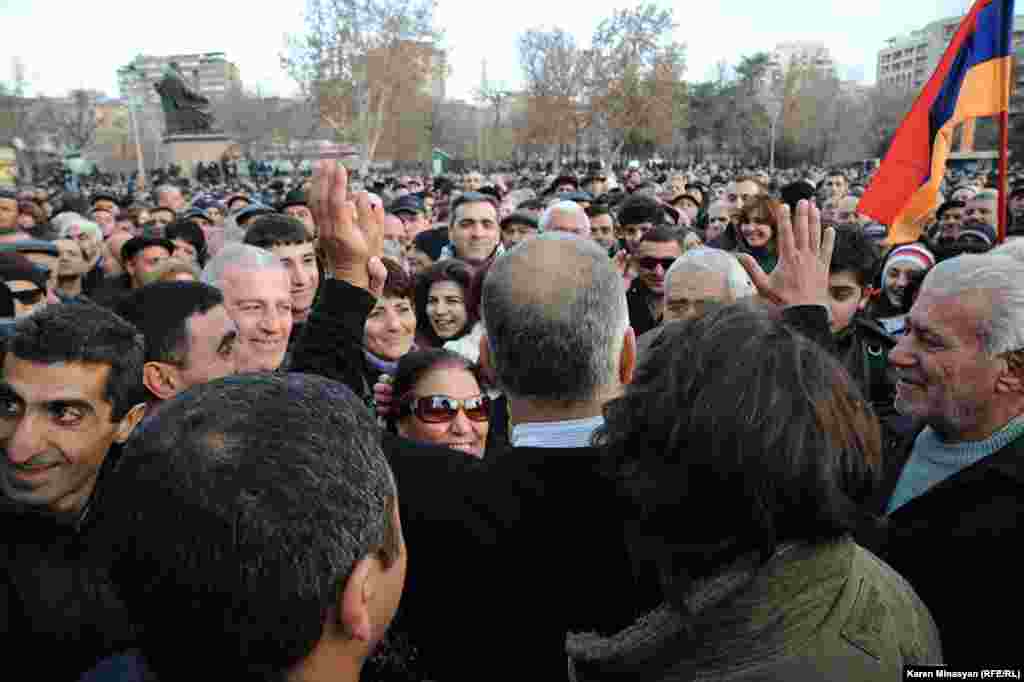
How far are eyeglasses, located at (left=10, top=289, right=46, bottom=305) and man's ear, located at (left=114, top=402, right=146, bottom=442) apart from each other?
8.00 ft

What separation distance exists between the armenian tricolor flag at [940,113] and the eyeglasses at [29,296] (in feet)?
15.8

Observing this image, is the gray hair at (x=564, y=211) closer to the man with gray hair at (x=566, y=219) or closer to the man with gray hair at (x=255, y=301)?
the man with gray hair at (x=566, y=219)

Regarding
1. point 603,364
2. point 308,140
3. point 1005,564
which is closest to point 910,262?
point 1005,564

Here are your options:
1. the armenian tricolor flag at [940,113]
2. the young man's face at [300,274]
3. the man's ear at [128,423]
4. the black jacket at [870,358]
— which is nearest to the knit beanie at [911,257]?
the armenian tricolor flag at [940,113]

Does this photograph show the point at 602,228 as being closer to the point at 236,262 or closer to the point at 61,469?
the point at 236,262

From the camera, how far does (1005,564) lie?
5.94 ft

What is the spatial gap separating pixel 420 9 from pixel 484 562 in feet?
110

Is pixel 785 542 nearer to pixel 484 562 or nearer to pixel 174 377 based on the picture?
pixel 484 562

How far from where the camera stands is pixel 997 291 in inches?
82.9

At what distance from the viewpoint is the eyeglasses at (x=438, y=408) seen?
2.79 meters

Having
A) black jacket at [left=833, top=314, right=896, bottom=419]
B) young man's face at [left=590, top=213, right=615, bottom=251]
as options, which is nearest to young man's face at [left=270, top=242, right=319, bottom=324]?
black jacket at [left=833, top=314, right=896, bottom=419]

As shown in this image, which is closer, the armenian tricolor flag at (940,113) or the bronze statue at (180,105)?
the armenian tricolor flag at (940,113)

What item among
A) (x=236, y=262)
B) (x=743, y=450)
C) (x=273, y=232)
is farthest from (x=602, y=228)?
(x=743, y=450)

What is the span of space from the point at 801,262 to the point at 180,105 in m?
33.2
